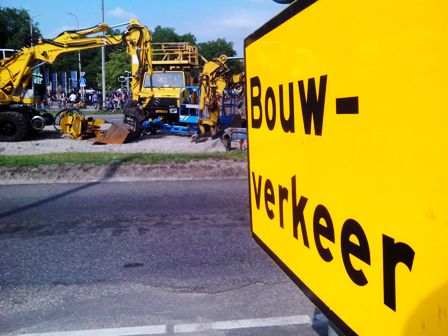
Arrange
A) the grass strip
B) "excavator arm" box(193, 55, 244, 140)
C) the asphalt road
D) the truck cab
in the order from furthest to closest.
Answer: the truck cab < "excavator arm" box(193, 55, 244, 140) < the grass strip < the asphalt road

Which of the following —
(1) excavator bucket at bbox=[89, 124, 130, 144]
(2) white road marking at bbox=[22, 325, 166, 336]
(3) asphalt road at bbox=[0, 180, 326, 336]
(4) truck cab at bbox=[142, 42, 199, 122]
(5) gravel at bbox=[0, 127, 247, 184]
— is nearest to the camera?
(2) white road marking at bbox=[22, 325, 166, 336]

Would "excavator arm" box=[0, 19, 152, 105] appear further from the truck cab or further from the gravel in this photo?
the gravel

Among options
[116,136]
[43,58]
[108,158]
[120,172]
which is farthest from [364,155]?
[43,58]

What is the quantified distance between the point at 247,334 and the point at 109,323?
1.09m

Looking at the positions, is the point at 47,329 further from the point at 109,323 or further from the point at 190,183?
the point at 190,183

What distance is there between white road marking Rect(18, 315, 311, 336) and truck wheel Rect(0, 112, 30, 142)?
1292 centimetres

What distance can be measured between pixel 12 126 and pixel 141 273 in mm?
12406

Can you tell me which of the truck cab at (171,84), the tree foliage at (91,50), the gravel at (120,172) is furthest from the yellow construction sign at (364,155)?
the tree foliage at (91,50)

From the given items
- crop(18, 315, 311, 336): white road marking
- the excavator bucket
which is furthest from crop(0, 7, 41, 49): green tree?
crop(18, 315, 311, 336): white road marking

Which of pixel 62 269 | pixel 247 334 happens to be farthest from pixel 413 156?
pixel 62 269

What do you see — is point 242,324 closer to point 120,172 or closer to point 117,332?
point 117,332

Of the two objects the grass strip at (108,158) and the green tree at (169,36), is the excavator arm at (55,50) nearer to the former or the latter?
the grass strip at (108,158)

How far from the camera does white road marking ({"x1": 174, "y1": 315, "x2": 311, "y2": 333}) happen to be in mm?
3373

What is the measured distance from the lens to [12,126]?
14891 mm
